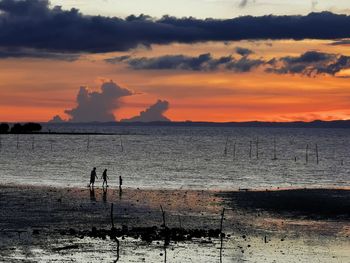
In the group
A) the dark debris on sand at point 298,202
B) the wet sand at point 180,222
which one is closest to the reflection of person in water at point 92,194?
the wet sand at point 180,222

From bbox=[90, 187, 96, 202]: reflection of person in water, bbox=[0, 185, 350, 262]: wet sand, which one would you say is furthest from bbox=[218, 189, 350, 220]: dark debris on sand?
bbox=[90, 187, 96, 202]: reflection of person in water

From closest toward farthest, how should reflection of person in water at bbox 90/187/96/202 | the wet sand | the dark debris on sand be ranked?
the wet sand, the dark debris on sand, reflection of person in water at bbox 90/187/96/202

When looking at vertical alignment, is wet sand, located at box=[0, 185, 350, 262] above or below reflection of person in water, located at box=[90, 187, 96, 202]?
above

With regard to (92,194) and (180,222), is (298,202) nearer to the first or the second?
(180,222)

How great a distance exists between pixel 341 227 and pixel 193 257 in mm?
17164

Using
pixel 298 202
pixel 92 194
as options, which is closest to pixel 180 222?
pixel 298 202

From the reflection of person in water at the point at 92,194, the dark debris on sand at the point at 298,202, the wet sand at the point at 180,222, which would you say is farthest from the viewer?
the reflection of person in water at the point at 92,194

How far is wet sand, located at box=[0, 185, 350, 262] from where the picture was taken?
3834 cm

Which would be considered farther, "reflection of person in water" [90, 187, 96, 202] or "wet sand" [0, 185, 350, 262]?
"reflection of person in water" [90, 187, 96, 202]

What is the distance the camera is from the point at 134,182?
87.9 metres

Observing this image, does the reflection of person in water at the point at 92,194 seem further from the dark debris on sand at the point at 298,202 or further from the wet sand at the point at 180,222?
the dark debris on sand at the point at 298,202

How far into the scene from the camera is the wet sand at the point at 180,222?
1510 inches

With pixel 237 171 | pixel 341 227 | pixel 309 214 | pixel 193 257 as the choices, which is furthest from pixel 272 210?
pixel 237 171

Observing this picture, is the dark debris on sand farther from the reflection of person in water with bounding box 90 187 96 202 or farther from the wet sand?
the reflection of person in water with bounding box 90 187 96 202
